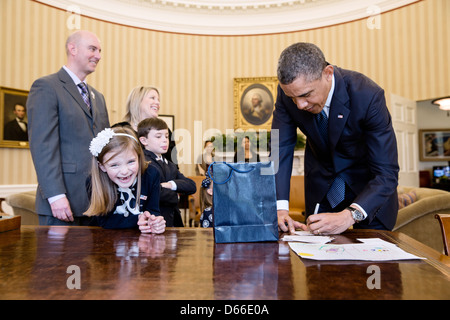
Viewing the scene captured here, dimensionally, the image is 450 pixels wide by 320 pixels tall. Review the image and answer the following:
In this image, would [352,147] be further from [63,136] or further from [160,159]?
[63,136]

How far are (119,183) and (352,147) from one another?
123cm

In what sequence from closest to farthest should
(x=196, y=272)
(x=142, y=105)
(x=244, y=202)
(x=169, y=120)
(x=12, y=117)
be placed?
(x=196, y=272), (x=244, y=202), (x=142, y=105), (x=12, y=117), (x=169, y=120)

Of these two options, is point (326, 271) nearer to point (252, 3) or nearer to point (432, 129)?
point (252, 3)

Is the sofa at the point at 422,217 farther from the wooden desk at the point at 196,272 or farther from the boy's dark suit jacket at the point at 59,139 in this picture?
the wooden desk at the point at 196,272

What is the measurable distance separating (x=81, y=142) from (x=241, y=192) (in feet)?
5.04

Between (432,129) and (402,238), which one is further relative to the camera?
(432,129)

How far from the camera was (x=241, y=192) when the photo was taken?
124 centimetres

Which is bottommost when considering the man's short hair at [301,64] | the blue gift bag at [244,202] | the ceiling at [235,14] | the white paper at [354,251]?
the white paper at [354,251]

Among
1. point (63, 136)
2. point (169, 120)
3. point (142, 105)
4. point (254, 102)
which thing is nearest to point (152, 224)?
point (63, 136)

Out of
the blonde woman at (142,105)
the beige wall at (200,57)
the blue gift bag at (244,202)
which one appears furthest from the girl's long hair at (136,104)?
the beige wall at (200,57)

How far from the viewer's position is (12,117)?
5727mm

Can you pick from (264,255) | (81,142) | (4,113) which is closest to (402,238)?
(264,255)

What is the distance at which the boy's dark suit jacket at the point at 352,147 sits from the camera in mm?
1696

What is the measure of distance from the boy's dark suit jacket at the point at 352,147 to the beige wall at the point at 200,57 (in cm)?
548
